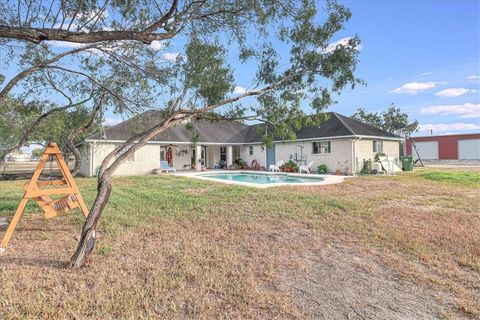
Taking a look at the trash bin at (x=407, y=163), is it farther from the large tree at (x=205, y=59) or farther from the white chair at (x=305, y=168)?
the large tree at (x=205, y=59)

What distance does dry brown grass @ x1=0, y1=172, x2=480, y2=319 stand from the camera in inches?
131

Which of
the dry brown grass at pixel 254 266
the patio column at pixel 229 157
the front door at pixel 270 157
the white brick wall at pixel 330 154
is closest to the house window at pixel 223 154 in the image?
the patio column at pixel 229 157

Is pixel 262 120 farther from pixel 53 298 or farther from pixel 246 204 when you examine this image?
pixel 53 298

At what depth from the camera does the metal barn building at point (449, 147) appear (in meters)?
40.4

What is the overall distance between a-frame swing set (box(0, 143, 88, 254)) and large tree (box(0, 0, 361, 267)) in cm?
144

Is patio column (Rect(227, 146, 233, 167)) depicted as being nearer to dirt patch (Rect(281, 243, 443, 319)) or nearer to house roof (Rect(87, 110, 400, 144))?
house roof (Rect(87, 110, 400, 144))

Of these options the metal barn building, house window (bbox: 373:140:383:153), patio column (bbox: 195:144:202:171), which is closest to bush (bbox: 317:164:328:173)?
house window (bbox: 373:140:383:153)

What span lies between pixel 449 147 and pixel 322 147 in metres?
31.3

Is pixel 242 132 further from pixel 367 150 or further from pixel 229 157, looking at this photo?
pixel 367 150

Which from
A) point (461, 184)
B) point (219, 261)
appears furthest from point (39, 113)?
point (461, 184)

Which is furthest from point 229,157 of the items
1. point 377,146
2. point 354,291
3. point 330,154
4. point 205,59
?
point 354,291

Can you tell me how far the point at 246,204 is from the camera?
9.33 metres

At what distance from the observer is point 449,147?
42.8m

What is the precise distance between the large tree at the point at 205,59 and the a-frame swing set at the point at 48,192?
1442 mm
